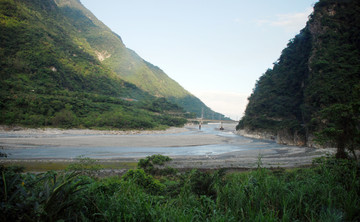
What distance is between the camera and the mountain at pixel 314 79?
35062mm

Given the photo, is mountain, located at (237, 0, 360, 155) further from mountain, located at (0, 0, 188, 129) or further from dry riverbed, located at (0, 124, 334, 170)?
mountain, located at (0, 0, 188, 129)

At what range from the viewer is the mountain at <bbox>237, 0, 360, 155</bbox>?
115 feet

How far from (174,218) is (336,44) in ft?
176

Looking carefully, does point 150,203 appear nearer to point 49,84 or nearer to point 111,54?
point 49,84

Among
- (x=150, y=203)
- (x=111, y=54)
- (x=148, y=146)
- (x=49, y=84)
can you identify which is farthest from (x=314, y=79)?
(x=111, y=54)

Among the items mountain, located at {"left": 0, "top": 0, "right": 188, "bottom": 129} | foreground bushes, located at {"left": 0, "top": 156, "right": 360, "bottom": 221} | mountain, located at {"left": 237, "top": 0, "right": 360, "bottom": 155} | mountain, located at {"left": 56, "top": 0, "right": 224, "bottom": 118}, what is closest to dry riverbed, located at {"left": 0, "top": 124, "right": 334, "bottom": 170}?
mountain, located at {"left": 0, "top": 0, "right": 188, "bottom": 129}

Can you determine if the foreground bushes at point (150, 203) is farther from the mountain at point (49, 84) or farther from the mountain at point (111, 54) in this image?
the mountain at point (111, 54)

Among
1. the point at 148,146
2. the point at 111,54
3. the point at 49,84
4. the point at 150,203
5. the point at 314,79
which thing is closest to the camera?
the point at 150,203

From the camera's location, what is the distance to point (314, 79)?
1585 inches

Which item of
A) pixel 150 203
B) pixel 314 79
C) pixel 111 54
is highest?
pixel 111 54

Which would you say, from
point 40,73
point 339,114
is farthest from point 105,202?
point 40,73

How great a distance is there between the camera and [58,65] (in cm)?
7444

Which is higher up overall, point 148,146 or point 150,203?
point 150,203

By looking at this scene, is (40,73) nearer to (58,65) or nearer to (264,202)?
(58,65)
